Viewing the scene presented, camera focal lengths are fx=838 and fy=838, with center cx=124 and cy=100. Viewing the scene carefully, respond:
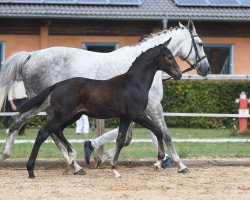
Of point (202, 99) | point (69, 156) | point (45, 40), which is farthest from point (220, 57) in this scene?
point (69, 156)

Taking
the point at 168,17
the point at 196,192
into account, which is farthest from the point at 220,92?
the point at 196,192

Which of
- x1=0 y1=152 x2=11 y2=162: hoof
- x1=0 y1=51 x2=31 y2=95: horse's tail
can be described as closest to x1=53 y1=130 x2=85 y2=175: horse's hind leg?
x1=0 y1=152 x2=11 y2=162: hoof

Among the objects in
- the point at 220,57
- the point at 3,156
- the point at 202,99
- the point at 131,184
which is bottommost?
the point at 202,99

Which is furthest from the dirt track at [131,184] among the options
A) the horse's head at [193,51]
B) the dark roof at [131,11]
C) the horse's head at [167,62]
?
the dark roof at [131,11]

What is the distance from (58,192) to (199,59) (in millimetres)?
4391

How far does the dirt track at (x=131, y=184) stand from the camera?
33.3ft

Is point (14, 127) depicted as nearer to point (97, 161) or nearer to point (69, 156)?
point (69, 156)

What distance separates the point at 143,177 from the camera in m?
12.2

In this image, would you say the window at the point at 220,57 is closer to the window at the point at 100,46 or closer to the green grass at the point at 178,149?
the window at the point at 100,46

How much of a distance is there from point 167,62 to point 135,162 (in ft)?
7.31

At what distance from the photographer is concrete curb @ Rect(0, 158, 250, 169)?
13.8 meters

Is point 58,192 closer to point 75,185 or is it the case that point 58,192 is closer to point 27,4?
point 75,185

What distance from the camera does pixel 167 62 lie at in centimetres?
1263

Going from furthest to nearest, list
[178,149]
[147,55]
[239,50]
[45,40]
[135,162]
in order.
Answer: [239,50] → [45,40] → [178,149] → [135,162] → [147,55]
